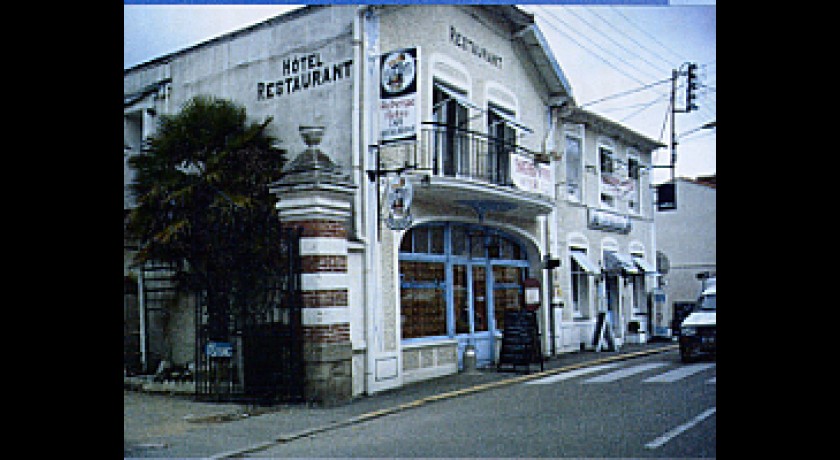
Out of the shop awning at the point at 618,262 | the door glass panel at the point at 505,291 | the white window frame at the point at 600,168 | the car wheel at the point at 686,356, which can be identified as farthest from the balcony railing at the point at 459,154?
the car wheel at the point at 686,356

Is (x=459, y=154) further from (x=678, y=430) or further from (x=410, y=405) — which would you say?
(x=678, y=430)

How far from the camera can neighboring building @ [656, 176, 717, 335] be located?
356 inches

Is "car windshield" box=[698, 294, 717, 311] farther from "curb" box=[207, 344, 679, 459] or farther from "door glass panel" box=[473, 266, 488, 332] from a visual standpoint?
"door glass panel" box=[473, 266, 488, 332]

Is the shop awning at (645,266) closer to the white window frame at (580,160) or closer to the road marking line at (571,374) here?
the white window frame at (580,160)

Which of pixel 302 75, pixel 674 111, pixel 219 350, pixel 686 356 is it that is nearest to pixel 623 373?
pixel 686 356

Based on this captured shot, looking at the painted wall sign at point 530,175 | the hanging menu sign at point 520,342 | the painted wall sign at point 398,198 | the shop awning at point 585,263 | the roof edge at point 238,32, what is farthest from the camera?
the shop awning at point 585,263

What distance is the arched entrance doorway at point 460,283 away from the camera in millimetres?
8430

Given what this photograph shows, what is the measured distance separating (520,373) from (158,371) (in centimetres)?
391

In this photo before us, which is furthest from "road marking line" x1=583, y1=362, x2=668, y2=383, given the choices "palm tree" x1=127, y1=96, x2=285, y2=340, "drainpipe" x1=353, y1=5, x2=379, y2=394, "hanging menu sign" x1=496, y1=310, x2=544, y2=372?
"palm tree" x1=127, y1=96, x2=285, y2=340

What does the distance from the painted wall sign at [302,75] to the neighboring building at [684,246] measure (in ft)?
12.3

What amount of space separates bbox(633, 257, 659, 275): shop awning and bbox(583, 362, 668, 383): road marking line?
7.83ft
